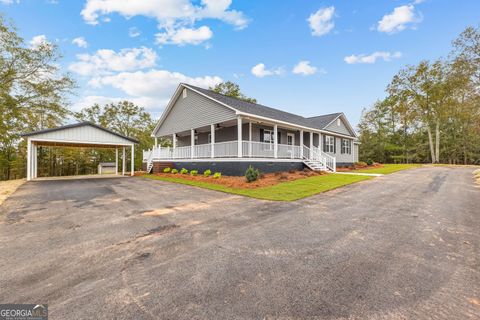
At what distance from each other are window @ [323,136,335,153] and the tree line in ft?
31.9

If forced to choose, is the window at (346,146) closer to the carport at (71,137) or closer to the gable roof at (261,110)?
the gable roof at (261,110)

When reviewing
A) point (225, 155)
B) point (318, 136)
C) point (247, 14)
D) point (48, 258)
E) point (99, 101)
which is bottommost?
point (48, 258)

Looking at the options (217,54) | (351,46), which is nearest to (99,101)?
(217,54)

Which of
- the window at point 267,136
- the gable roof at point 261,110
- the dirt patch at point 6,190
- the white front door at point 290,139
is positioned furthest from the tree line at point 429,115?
the dirt patch at point 6,190

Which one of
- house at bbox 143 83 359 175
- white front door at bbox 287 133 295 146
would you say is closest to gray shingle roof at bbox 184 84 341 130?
house at bbox 143 83 359 175

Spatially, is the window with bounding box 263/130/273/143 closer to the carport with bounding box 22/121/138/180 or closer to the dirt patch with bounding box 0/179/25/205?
the carport with bounding box 22/121/138/180

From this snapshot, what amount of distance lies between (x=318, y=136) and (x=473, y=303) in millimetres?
17755

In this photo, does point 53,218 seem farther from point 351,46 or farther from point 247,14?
point 351,46

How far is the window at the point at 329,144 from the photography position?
19653 millimetres

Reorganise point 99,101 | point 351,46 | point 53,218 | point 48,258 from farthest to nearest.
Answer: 1. point 99,101
2. point 351,46
3. point 53,218
4. point 48,258

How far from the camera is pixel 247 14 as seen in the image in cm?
1524

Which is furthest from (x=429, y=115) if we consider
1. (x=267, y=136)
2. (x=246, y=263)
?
(x=246, y=263)

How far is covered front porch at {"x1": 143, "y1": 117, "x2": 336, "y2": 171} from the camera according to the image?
497 inches

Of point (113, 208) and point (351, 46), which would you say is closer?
point (113, 208)
